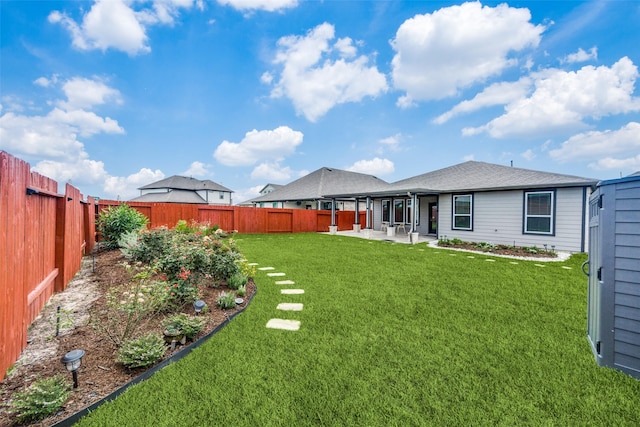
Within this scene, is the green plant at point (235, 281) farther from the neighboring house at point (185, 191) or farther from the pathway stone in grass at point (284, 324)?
the neighboring house at point (185, 191)

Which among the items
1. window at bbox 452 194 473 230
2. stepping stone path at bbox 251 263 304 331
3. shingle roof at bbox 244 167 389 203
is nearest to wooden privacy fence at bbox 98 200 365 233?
shingle roof at bbox 244 167 389 203

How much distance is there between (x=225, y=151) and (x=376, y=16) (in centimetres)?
1950

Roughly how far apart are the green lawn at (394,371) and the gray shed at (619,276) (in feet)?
0.56

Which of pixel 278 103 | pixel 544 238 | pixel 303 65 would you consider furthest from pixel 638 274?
pixel 278 103

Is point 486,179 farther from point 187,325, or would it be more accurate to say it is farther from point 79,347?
point 79,347

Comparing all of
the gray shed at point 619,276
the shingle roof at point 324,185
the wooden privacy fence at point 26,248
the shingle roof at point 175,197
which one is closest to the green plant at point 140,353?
the wooden privacy fence at point 26,248

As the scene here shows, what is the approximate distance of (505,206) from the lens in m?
10.3

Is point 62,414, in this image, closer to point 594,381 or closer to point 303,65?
point 594,381

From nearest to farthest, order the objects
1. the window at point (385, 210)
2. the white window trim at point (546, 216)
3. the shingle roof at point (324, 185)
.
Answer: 1. the white window trim at point (546, 216)
2. the window at point (385, 210)
3. the shingle roof at point (324, 185)

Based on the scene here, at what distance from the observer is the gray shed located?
2.21 meters

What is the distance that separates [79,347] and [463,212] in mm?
12497

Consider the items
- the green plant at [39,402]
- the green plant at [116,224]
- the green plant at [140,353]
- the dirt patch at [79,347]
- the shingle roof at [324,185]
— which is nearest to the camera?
the green plant at [39,402]

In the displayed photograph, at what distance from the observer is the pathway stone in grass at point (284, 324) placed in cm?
310

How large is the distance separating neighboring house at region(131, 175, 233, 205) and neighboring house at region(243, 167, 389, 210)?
551 inches
